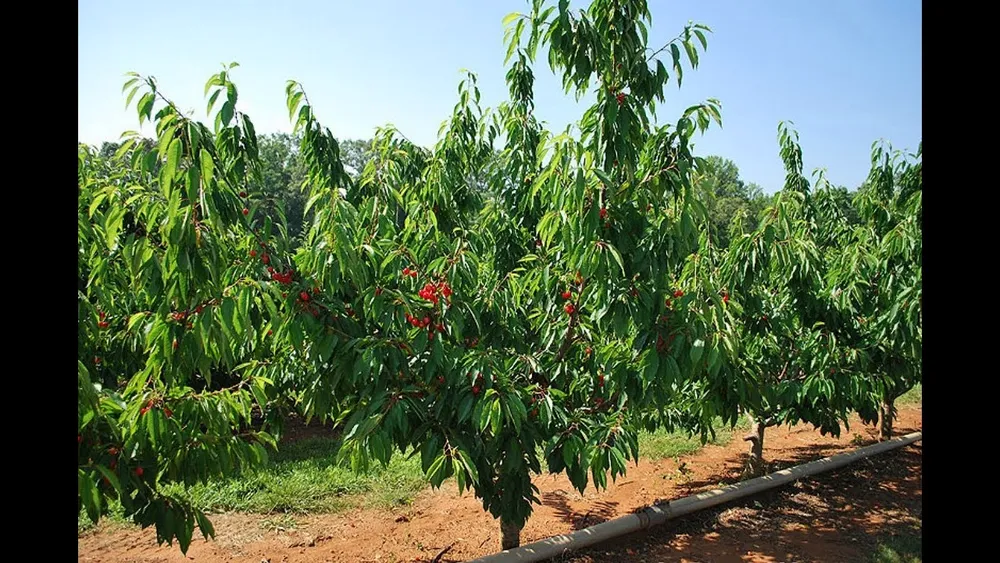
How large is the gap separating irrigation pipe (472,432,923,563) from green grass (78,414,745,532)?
44.8 inches

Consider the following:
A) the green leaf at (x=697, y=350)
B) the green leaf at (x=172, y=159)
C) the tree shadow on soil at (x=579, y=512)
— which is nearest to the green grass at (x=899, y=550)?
the tree shadow on soil at (x=579, y=512)

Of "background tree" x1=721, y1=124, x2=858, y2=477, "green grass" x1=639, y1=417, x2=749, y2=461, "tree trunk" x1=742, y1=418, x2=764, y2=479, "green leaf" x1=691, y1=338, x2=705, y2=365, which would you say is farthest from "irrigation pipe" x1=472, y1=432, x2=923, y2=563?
"green leaf" x1=691, y1=338, x2=705, y2=365

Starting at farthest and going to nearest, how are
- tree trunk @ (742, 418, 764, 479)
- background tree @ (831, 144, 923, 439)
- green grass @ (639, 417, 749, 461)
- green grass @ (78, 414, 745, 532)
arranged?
1. green grass @ (639, 417, 749, 461)
2. tree trunk @ (742, 418, 764, 479)
3. green grass @ (78, 414, 745, 532)
4. background tree @ (831, 144, 923, 439)

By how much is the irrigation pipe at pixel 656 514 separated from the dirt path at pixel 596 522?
3.5 inches

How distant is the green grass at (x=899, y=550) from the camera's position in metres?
3.83

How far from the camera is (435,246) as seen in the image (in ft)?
10.5

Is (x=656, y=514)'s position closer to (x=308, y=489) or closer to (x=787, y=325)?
(x=787, y=325)

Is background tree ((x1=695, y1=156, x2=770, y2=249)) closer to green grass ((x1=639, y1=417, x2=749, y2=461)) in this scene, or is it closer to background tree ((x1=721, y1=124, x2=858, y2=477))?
background tree ((x1=721, y1=124, x2=858, y2=477))

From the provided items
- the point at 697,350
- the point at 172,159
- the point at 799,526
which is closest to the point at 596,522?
the point at 799,526

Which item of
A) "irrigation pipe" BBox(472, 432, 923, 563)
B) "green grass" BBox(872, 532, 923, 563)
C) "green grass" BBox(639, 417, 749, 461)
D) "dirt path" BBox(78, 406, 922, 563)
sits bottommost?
"green grass" BBox(872, 532, 923, 563)

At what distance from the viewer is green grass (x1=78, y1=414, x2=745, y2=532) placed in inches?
183

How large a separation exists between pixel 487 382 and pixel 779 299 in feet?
11.3

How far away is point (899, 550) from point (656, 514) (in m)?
1.63

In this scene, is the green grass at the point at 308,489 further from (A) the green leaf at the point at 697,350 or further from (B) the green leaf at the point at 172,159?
(B) the green leaf at the point at 172,159
